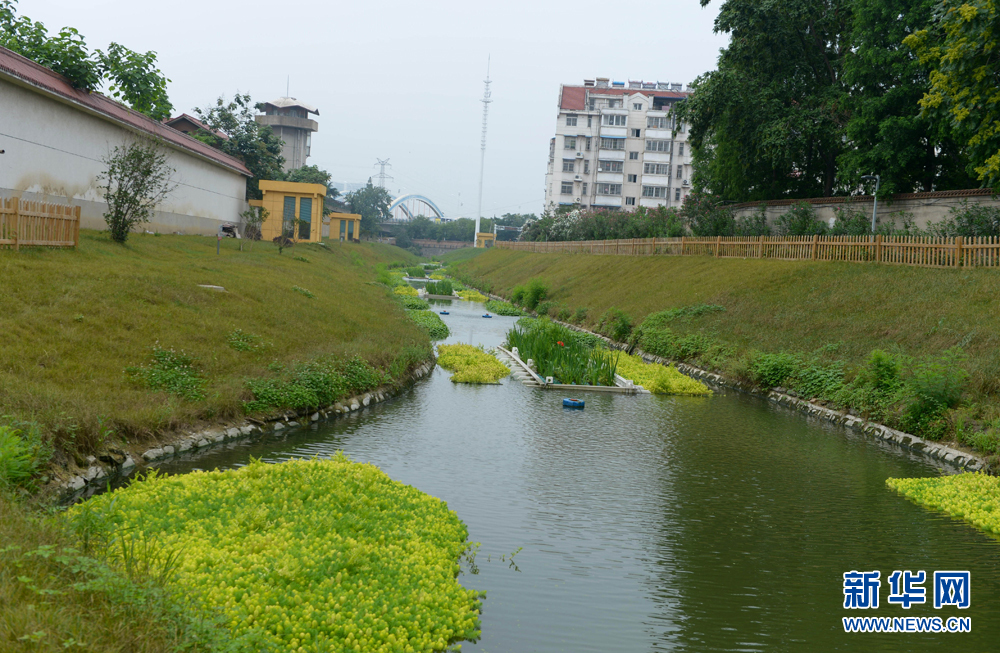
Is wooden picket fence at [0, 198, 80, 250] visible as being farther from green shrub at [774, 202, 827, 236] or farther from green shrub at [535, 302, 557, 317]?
green shrub at [774, 202, 827, 236]

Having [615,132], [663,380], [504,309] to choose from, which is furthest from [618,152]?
[663,380]

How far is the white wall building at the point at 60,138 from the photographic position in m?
21.2

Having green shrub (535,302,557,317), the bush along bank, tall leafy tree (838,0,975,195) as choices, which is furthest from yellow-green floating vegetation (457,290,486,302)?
tall leafy tree (838,0,975,195)

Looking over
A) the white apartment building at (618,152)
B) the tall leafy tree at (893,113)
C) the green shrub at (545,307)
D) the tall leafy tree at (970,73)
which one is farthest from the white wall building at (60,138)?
the white apartment building at (618,152)

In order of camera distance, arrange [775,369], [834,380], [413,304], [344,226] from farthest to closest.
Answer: [344,226] → [413,304] → [775,369] → [834,380]

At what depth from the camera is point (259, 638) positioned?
511 cm

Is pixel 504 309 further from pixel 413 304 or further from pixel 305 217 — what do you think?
pixel 305 217

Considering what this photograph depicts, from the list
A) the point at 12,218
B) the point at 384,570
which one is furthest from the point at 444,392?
the point at 384,570

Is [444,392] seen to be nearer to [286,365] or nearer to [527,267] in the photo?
[286,365]

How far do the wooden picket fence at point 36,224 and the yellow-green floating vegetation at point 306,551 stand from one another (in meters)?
10.3

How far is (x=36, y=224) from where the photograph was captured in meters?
16.7

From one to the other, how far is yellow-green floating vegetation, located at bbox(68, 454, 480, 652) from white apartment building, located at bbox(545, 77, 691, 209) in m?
87.3

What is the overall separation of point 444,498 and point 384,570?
130 inches

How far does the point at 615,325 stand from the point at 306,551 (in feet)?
79.0
